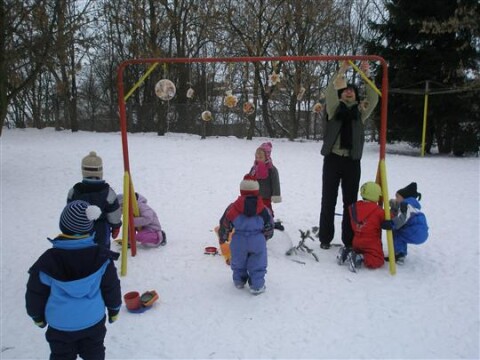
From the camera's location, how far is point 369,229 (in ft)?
14.9

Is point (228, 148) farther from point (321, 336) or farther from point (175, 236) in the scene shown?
point (321, 336)

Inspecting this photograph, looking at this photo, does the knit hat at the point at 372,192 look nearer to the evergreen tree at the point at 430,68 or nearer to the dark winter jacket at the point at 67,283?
the dark winter jacket at the point at 67,283

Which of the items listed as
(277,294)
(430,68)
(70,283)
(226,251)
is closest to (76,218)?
(70,283)

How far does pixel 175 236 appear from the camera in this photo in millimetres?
5805

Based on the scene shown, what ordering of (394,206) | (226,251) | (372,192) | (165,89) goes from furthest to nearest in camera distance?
(165,89) < (394,206) < (226,251) < (372,192)

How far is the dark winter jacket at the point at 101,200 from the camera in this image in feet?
12.3

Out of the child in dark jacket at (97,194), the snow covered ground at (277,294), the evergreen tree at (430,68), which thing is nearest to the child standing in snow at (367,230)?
the snow covered ground at (277,294)

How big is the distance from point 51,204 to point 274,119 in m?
16.1

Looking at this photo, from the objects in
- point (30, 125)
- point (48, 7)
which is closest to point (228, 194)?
point (48, 7)

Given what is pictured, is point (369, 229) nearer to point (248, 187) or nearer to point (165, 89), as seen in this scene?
point (248, 187)

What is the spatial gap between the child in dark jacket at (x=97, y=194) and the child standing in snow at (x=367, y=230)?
270 centimetres

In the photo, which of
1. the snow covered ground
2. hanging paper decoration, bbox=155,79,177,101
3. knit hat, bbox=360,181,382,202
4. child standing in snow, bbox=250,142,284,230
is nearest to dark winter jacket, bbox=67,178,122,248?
the snow covered ground

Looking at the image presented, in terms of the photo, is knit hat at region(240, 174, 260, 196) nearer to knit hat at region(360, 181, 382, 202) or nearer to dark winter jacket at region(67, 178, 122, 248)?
dark winter jacket at region(67, 178, 122, 248)

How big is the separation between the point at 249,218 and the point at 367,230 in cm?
153
